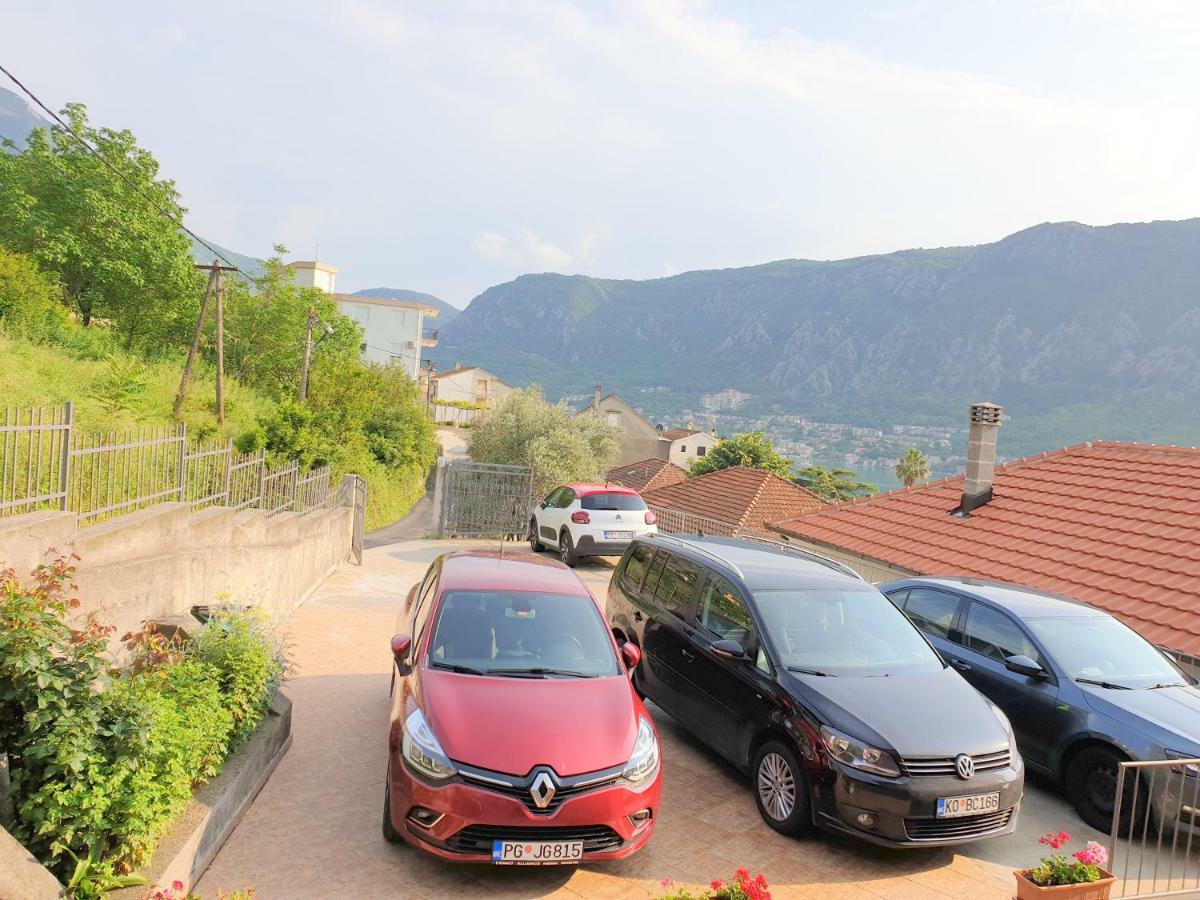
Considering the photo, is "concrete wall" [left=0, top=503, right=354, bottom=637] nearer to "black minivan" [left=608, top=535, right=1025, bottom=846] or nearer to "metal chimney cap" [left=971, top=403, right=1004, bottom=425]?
"black minivan" [left=608, top=535, right=1025, bottom=846]

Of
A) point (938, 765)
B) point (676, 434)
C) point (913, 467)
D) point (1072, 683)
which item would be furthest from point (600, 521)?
point (676, 434)

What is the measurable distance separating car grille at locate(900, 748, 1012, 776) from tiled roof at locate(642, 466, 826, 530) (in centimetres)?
2301

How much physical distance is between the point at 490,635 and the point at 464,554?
65.9 inches

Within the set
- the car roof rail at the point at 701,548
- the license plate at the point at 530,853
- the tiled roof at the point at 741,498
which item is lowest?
the tiled roof at the point at 741,498

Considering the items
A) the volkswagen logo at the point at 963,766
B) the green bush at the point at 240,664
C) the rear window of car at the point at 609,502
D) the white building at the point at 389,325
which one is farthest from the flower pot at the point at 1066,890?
the white building at the point at 389,325

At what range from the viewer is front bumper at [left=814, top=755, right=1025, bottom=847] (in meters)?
5.02

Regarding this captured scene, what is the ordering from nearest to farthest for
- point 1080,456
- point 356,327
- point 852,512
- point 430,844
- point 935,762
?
point 430,844
point 935,762
point 1080,456
point 852,512
point 356,327

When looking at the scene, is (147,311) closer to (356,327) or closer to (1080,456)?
(356,327)

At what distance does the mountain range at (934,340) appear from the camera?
107062mm

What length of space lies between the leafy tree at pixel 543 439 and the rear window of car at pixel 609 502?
304 inches

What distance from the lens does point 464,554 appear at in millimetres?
7273

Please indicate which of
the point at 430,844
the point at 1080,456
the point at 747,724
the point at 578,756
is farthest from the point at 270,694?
the point at 1080,456

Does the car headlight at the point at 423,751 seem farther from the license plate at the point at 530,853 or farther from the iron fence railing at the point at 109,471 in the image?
the iron fence railing at the point at 109,471

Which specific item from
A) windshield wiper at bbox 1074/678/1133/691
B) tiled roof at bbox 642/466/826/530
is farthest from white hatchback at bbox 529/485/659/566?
tiled roof at bbox 642/466/826/530
